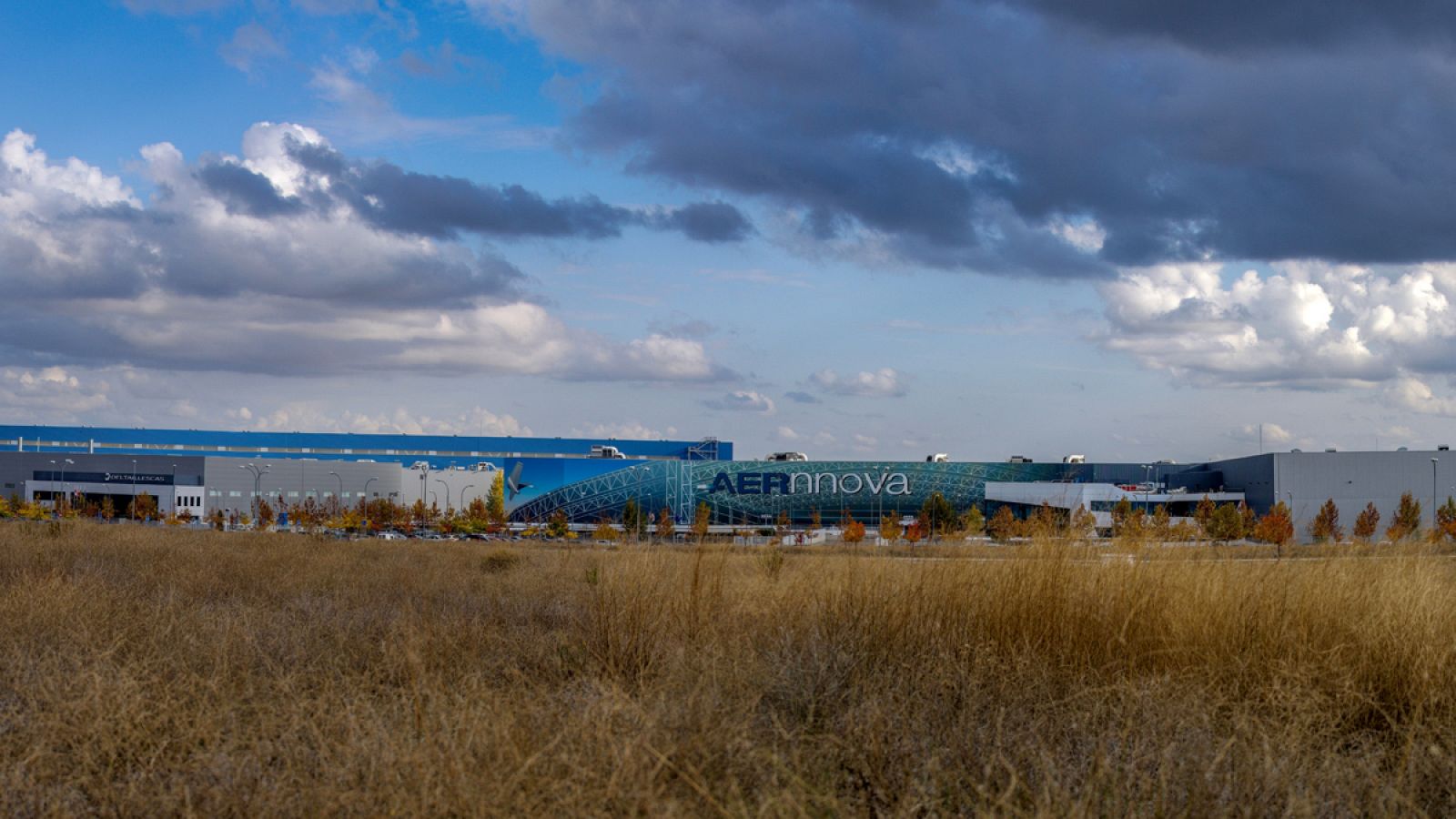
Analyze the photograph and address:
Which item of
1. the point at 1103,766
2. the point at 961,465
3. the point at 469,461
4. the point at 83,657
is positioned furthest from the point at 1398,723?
the point at 469,461

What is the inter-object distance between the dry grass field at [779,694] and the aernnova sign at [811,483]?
77370mm

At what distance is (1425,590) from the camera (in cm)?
746

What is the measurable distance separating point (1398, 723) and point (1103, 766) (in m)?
2.90

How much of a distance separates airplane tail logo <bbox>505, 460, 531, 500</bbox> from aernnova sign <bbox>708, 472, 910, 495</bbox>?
15.7 metres

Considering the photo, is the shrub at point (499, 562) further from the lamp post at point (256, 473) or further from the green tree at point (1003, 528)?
the lamp post at point (256, 473)

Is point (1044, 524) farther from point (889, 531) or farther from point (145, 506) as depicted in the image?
point (145, 506)

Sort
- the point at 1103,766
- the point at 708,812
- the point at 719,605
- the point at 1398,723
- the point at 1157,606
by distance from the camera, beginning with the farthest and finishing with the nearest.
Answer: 1. the point at 719,605
2. the point at 1157,606
3. the point at 1398,723
4. the point at 1103,766
5. the point at 708,812

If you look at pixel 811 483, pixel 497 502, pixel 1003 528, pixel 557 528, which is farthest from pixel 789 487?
pixel 1003 528

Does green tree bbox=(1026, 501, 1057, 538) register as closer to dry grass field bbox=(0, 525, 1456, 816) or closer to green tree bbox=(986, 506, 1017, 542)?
dry grass field bbox=(0, 525, 1456, 816)

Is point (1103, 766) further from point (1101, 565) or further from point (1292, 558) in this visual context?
point (1292, 558)

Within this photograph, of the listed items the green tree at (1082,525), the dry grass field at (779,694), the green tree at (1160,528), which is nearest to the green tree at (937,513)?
the green tree at (1160,528)

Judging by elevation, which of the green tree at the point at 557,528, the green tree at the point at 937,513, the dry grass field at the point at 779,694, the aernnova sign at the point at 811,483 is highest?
the aernnova sign at the point at 811,483

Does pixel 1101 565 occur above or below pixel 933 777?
above

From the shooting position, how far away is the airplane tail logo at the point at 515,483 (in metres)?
93.2
